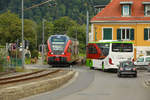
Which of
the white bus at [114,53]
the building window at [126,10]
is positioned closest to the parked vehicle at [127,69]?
the white bus at [114,53]

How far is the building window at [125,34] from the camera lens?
52719 millimetres

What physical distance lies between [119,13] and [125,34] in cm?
288

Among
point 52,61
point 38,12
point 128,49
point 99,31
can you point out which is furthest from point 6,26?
point 38,12

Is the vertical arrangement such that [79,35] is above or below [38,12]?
below

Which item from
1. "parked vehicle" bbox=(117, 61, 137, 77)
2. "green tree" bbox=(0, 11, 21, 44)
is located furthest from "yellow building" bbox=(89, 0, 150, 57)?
"green tree" bbox=(0, 11, 21, 44)

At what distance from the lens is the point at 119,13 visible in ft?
177

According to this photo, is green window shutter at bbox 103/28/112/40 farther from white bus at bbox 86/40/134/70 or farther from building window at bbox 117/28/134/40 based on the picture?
white bus at bbox 86/40/134/70

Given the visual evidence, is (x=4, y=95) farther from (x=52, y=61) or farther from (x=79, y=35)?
(x=79, y=35)

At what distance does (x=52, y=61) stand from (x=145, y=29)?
1370 cm

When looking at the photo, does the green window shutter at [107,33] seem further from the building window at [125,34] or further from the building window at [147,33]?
the building window at [147,33]

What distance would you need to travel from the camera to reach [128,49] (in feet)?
122

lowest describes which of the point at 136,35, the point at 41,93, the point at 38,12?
the point at 41,93

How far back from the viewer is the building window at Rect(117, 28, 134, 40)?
5272 centimetres

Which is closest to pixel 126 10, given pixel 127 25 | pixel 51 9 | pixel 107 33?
pixel 127 25
